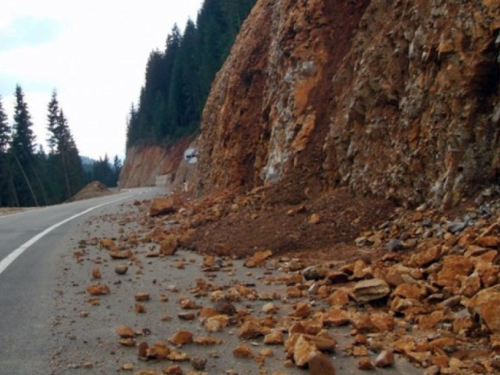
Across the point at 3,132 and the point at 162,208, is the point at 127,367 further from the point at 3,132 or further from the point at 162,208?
the point at 3,132

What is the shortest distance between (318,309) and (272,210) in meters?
5.53

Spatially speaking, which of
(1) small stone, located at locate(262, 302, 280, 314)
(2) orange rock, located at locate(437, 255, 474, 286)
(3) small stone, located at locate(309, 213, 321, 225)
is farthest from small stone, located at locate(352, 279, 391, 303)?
(3) small stone, located at locate(309, 213, 321, 225)

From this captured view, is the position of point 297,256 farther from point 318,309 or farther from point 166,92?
point 166,92

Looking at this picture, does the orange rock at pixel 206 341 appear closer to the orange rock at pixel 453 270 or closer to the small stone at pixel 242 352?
the small stone at pixel 242 352

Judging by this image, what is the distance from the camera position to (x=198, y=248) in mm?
9914

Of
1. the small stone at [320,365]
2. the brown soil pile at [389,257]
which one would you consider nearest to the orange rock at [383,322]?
the brown soil pile at [389,257]

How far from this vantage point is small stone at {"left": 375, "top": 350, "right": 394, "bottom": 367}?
420cm

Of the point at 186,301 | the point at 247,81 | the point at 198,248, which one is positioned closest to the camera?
the point at 186,301

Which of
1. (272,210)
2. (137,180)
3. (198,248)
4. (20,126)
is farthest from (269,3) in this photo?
(137,180)

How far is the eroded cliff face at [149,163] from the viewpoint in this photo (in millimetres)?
71500

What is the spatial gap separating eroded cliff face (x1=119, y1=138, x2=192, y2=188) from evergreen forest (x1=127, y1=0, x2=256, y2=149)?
4.58ft

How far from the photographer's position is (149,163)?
269 feet

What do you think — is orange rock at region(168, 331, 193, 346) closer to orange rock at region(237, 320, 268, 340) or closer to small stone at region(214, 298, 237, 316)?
orange rock at region(237, 320, 268, 340)

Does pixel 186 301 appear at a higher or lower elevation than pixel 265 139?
lower
